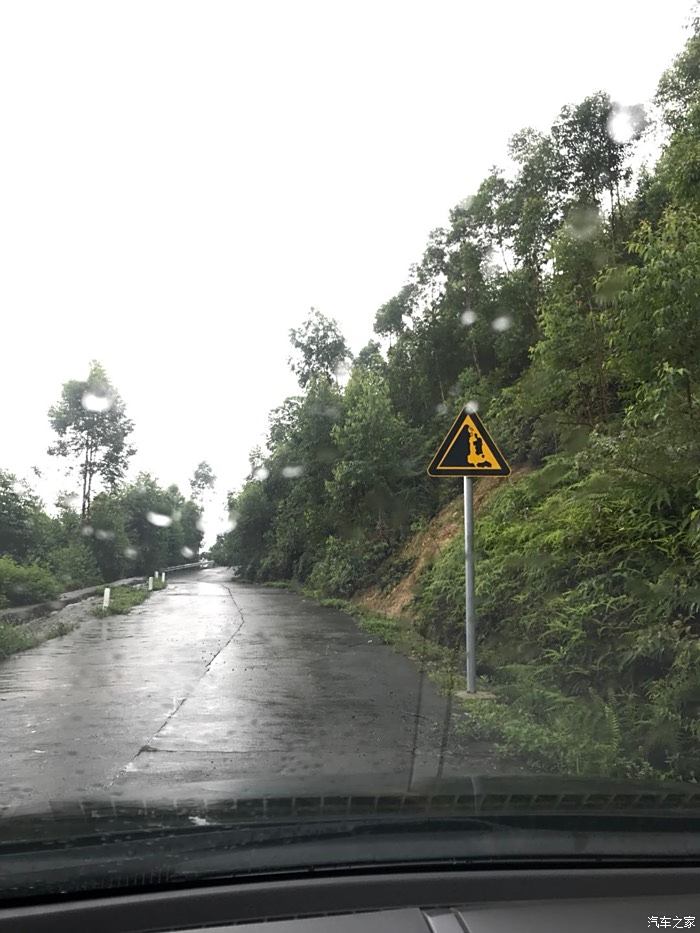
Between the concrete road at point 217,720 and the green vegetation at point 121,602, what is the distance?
23.9 feet

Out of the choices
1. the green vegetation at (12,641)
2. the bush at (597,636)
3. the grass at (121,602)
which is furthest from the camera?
the grass at (121,602)

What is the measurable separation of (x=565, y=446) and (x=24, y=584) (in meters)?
15.6

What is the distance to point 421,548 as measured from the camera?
80.3 ft

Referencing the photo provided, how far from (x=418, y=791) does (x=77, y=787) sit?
337 cm

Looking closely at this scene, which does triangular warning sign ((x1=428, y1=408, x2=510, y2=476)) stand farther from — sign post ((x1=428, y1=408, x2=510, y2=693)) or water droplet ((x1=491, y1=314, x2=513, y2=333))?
water droplet ((x1=491, y1=314, x2=513, y2=333))

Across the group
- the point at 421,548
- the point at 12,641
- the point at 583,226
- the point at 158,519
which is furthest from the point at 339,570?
the point at 158,519

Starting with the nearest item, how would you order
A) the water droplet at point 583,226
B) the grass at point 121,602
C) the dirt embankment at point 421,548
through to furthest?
the water droplet at point 583,226 → the dirt embankment at point 421,548 → the grass at point 121,602

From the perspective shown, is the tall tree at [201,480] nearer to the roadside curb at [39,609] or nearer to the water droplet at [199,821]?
the roadside curb at [39,609]

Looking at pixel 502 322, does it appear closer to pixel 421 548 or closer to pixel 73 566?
pixel 421 548

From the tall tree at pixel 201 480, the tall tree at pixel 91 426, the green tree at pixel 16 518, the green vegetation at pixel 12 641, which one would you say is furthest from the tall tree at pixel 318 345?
the tall tree at pixel 201 480

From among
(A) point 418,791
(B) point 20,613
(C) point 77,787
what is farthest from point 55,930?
(B) point 20,613

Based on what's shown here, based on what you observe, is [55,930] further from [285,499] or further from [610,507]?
[285,499]

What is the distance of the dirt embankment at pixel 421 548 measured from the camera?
2133cm

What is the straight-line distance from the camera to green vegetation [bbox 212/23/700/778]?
292 inches
